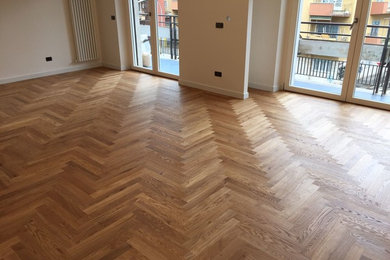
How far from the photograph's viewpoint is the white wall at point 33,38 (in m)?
5.54

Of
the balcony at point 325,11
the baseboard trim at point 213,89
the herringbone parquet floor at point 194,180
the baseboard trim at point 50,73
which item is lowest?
the herringbone parquet floor at point 194,180

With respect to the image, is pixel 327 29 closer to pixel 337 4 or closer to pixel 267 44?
pixel 337 4

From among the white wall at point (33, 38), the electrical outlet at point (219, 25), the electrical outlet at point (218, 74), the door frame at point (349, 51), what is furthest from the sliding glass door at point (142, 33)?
the door frame at point (349, 51)

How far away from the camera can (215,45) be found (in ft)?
16.1

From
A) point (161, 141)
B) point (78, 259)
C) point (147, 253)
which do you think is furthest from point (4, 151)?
point (147, 253)

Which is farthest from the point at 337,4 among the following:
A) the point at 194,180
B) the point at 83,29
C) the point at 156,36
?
the point at 83,29

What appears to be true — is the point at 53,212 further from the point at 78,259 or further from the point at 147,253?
the point at 147,253

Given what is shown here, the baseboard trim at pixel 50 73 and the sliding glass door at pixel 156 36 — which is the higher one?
the sliding glass door at pixel 156 36

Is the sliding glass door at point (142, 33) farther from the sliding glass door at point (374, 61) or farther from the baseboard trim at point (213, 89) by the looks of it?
the sliding glass door at point (374, 61)

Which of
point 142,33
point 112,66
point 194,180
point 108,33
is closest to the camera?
point 194,180

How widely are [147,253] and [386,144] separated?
9.17 feet

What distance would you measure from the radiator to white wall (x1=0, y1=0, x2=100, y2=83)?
0.13m

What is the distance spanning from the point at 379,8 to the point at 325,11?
2.28ft

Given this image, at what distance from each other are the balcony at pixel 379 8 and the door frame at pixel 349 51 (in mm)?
74
